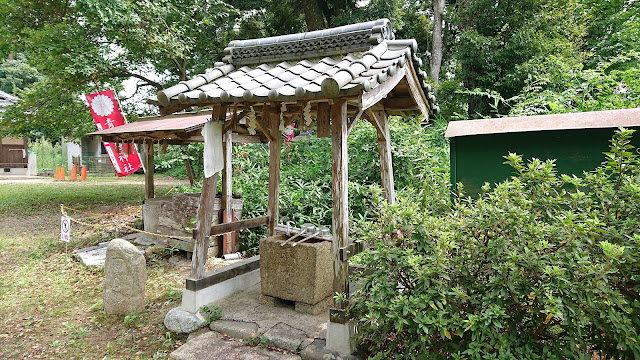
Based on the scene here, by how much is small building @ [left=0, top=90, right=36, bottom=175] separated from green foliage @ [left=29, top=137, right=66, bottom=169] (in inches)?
69.3

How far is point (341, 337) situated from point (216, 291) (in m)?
2.05

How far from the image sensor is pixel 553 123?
418cm

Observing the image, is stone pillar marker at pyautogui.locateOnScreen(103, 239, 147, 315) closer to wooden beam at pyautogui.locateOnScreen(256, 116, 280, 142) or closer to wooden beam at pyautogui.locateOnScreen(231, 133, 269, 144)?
wooden beam at pyautogui.locateOnScreen(256, 116, 280, 142)

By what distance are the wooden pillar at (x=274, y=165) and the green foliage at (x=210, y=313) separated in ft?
4.87

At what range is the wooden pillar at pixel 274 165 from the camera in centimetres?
582

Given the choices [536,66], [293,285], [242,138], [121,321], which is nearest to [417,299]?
[293,285]

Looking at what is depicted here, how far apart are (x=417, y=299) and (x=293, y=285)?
207 centimetres

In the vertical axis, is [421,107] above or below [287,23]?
below

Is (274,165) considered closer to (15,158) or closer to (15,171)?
(15,171)

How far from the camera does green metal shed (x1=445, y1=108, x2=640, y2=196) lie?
4004 mm

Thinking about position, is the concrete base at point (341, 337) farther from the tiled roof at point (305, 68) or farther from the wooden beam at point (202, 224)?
the tiled roof at point (305, 68)

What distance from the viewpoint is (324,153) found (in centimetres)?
973

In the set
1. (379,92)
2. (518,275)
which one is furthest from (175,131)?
(518,275)

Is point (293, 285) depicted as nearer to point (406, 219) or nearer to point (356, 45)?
point (406, 219)
